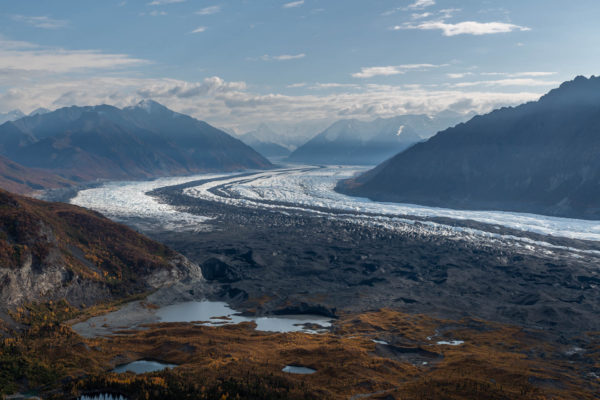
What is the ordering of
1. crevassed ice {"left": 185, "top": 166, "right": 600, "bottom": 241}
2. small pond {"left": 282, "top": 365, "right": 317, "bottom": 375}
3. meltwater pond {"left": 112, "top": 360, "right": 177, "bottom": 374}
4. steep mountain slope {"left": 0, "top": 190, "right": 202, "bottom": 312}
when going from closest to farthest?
small pond {"left": 282, "top": 365, "right": 317, "bottom": 375} → meltwater pond {"left": 112, "top": 360, "right": 177, "bottom": 374} → steep mountain slope {"left": 0, "top": 190, "right": 202, "bottom": 312} → crevassed ice {"left": 185, "top": 166, "right": 600, "bottom": 241}

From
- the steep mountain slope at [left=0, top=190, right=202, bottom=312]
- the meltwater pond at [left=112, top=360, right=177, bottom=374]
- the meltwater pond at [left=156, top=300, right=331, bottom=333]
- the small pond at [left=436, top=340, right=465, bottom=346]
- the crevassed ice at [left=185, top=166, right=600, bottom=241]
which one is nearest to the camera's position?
the meltwater pond at [left=112, top=360, right=177, bottom=374]

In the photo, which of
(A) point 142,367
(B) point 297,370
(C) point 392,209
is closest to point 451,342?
(B) point 297,370

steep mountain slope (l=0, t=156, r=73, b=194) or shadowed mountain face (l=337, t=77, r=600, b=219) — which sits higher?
shadowed mountain face (l=337, t=77, r=600, b=219)

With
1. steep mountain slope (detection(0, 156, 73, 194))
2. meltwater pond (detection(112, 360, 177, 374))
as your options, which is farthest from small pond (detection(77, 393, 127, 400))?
steep mountain slope (detection(0, 156, 73, 194))

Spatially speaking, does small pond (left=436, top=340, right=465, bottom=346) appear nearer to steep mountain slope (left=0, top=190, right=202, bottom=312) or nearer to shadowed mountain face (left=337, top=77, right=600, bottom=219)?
steep mountain slope (left=0, top=190, right=202, bottom=312)

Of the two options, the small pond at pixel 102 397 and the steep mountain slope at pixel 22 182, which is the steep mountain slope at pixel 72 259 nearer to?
the small pond at pixel 102 397

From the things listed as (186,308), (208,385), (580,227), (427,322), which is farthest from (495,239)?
(208,385)
